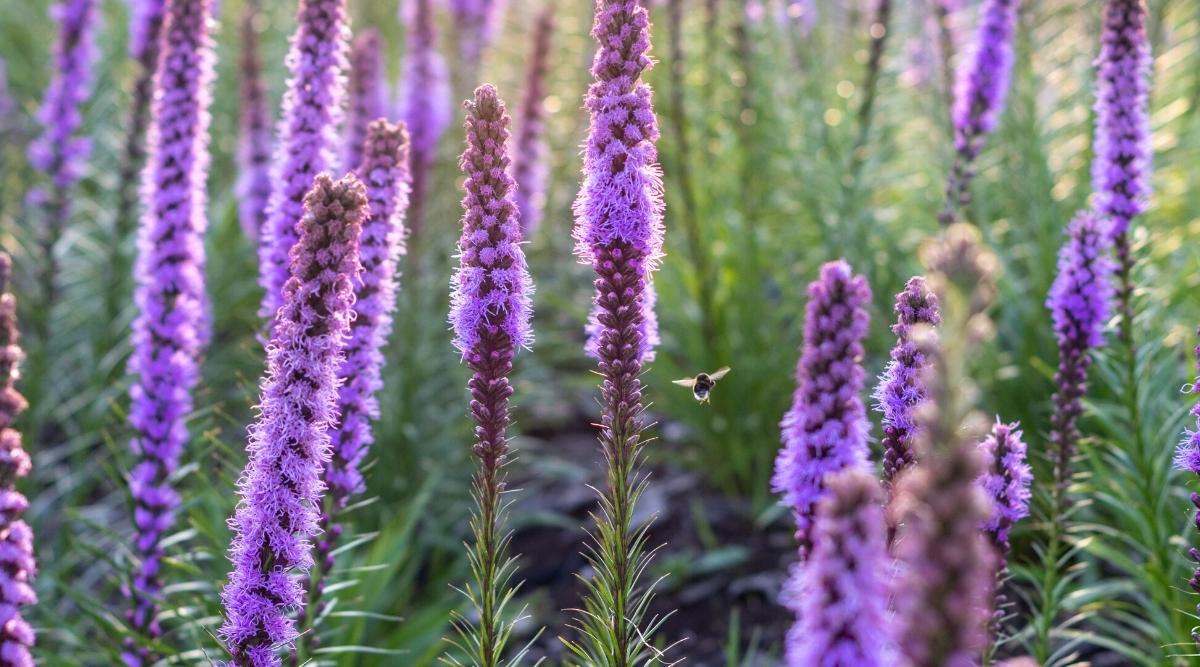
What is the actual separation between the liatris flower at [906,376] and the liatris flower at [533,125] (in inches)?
163

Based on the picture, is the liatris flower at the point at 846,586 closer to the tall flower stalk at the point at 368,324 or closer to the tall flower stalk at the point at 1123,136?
the tall flower stalk at the point at 368,324

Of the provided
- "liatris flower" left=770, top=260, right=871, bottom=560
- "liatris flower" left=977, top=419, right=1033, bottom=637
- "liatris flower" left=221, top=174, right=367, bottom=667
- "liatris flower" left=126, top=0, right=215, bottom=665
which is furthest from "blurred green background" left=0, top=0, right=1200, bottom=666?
"liatris flower" left=770, top=260, right=871, bottom=560

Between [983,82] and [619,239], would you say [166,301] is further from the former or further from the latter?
[983,82]

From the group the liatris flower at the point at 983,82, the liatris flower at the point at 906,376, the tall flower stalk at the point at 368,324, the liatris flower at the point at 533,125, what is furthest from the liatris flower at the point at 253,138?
the liatris flower at the point at 906,376

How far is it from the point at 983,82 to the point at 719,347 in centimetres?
212

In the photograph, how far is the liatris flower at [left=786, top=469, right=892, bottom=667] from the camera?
134cm

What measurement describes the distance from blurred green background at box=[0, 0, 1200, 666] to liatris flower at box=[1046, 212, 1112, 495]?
0.65 meters

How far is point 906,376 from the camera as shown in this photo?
6.88 ft

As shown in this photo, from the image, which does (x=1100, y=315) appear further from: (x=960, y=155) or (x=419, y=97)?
(x=419, y=97)

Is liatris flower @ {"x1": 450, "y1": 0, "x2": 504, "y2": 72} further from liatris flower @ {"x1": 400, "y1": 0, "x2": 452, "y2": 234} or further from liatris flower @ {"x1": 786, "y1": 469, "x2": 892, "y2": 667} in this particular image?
liatris flower @ {"x1": 786, "y1": 469, "x2": 892, "y2": 667}

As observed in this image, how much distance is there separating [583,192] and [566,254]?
556cm

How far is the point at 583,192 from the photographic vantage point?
247 cm

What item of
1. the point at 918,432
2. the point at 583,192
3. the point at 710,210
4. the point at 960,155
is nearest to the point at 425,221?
the point at 710,210

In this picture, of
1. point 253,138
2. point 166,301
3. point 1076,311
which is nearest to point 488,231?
point 1076,311
